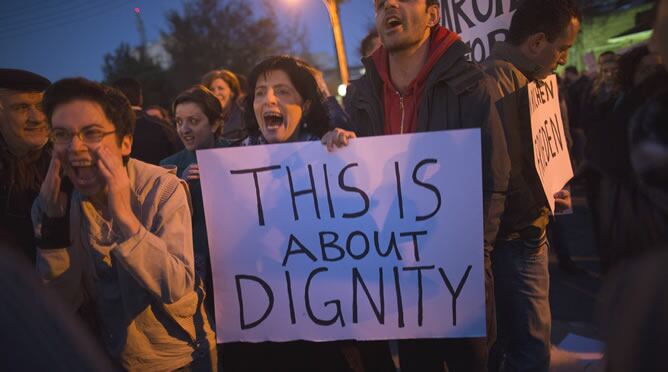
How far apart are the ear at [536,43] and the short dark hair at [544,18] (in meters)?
0.02

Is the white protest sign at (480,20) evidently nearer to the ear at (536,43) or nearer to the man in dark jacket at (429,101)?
the ear at (536,43)

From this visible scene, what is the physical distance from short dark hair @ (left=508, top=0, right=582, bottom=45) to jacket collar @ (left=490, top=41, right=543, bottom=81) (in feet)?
0.18

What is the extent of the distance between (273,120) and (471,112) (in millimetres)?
939

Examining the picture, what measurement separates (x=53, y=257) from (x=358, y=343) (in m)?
1.20

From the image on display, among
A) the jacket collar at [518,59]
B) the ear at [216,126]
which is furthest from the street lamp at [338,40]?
the jacket collar at [518,59]

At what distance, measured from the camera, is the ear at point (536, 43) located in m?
2.65

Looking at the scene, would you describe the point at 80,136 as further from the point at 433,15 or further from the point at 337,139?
the point at 433,15

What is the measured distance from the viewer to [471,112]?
6.51 feet

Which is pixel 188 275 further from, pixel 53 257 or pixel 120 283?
pixel 53 257

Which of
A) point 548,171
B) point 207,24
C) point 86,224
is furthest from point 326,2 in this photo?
point 207,24

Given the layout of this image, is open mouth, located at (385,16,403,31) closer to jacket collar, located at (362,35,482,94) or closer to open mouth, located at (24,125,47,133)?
jacket collar, located at (362,35,482,94)

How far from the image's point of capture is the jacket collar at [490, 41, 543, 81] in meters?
2.67

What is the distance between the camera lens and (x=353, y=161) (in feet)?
6.16

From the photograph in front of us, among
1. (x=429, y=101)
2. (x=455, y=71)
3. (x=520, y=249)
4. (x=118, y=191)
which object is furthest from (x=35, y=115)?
(x=520, y=249)
